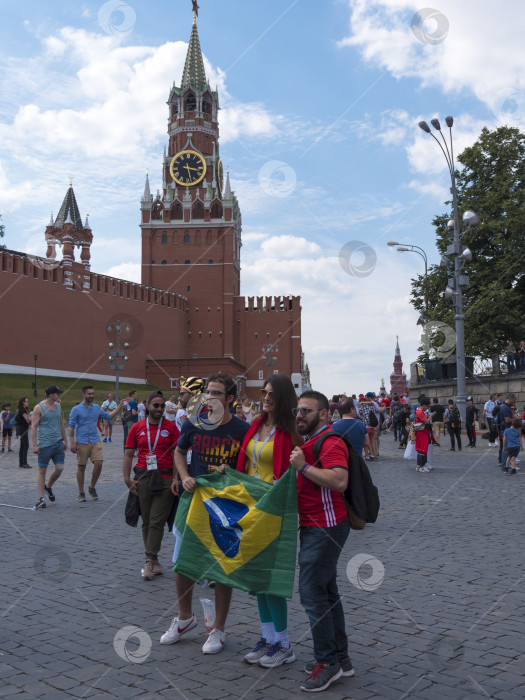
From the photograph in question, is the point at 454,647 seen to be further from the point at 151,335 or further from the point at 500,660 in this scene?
the point at 151,335

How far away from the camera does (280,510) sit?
362 centimetres

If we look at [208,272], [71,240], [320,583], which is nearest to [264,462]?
[320,583]

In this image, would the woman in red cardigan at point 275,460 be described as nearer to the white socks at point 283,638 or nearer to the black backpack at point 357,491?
the white socks at point 283,638

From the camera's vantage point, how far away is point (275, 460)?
12.2 ft

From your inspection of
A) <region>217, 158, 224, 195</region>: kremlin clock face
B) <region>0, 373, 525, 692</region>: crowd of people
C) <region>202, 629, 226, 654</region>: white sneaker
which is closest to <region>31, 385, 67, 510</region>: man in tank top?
<region>0, 373, 525, 692</region>: crowd of people

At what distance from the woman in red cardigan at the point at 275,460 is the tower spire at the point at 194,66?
247 ft

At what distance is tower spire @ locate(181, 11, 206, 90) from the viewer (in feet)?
243

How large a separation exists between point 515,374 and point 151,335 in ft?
140

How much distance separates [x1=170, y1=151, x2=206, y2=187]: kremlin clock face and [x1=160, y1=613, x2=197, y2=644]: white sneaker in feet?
231

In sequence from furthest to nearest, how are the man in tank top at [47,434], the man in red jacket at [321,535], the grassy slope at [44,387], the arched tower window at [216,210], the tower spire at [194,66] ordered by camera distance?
the tower spire at [194,66] < the arched tower window at [216,210] < the grassy slope at [44,387] < the man in tank top at [47,434] < the man in red jacket at [321,535]

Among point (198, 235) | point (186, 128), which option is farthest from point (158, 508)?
point (186, 128)

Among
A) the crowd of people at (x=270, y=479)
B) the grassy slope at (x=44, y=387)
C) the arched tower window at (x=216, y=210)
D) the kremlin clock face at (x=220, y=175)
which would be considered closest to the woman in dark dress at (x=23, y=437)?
the crowd of people at (x=270, y=479)

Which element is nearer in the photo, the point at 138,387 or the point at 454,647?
the point at 454,647

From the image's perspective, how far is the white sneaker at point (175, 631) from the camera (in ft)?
12.9
